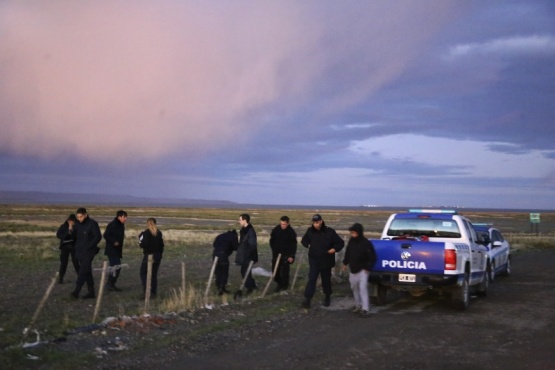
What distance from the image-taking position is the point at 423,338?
32.8ft

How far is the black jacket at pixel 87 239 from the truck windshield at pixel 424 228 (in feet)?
22.2

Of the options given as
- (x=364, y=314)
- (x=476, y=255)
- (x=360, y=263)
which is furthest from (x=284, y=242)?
(x=476, y=255)

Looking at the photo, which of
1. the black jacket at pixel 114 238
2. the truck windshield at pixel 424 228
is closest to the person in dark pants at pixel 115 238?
the black jacket at pixel 114 238

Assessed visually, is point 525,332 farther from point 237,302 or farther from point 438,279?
point 237,302

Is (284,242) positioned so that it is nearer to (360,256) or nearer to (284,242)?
(284,242)

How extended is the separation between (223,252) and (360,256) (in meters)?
3.83

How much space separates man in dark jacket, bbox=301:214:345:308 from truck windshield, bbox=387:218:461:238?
2.14 m

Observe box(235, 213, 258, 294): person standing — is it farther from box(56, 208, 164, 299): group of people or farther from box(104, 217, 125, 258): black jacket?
box(104, 217, 125, 258): black jacket

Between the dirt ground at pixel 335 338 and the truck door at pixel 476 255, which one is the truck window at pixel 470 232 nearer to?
the truck door at pixel 476 255

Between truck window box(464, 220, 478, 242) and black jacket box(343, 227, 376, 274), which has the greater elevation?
truck window box(464, 220, 478, 242)

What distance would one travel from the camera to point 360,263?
40.5ft

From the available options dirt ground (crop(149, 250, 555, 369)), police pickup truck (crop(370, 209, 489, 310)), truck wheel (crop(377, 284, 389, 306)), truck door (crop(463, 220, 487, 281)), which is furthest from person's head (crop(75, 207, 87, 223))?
truck door (crop(463, 220, 487, 281))

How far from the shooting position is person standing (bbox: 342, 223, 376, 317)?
40.5 feet

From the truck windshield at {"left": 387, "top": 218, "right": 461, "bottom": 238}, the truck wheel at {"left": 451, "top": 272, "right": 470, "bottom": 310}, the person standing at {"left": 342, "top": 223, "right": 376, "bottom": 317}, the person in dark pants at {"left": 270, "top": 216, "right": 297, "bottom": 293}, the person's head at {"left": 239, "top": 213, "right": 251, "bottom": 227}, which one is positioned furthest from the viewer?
the person in dark pants at {"left": 270, "top": 216, "right": 297, "bottom": 293}
